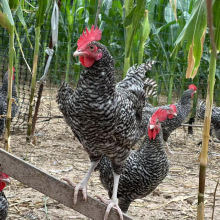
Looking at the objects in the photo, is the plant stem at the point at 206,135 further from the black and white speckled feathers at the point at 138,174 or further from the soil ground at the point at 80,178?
the soil ground at the point at 80,178

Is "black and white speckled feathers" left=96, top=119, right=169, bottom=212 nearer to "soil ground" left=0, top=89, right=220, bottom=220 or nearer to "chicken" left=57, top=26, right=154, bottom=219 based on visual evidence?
"soil ground" left=0, top=89, right=220, bottom=220

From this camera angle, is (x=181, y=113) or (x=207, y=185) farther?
(x=181, y=113)

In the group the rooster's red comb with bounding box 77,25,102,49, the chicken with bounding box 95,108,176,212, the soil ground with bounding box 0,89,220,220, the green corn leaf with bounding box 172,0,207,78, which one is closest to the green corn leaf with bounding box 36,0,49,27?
the rooster's red comb with bounding box 77,25,102,49

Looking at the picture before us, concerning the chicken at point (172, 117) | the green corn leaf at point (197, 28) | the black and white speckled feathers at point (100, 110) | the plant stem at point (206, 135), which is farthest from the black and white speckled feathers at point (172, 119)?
the green corn leaf at point (197, 28)

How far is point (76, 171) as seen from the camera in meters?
3.89

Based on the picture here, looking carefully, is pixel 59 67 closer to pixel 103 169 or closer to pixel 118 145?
pixel 103 169

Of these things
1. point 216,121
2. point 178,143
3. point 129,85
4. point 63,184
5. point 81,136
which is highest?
point 129,85

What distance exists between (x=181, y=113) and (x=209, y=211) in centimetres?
236

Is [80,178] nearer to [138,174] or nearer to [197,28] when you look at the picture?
[138,174]

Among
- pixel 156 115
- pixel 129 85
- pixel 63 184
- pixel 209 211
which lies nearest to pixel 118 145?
pixel 63 184

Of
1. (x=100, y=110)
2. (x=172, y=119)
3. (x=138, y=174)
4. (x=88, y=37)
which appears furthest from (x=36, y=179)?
(x=172, y=119)

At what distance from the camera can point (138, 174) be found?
2719 millimetres

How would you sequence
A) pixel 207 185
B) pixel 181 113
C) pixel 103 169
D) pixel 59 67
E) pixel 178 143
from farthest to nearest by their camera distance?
pixel 59 67
pixel 178 143
pixel 181 113
pixel 207 185
pixel 103 169

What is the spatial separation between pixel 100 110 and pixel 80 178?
6.50 feet
